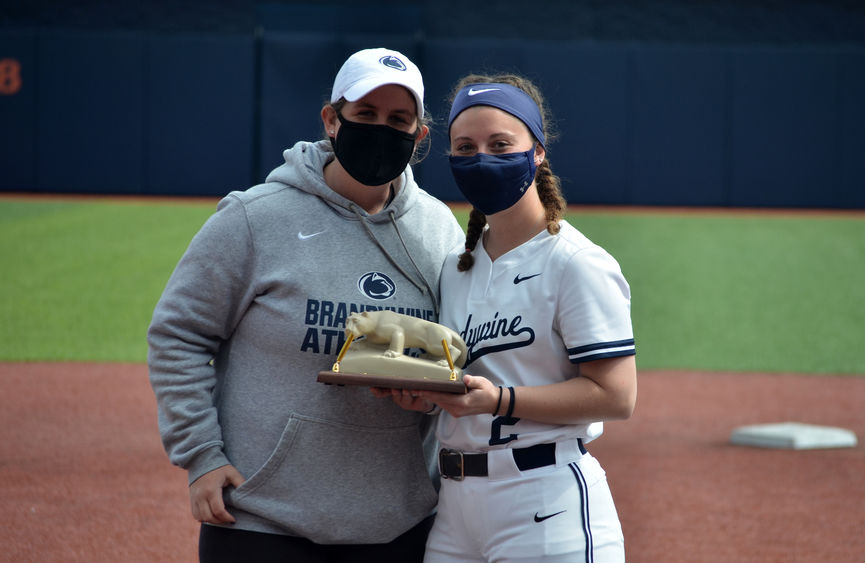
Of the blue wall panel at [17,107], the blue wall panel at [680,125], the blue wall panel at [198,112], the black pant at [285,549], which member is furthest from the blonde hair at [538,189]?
the blue wall panel at [17,107]

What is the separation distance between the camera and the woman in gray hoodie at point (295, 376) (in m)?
2.54

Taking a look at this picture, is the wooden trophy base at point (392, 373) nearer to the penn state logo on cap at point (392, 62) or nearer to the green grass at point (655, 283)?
the penn state logo on cap at point (392, 62)

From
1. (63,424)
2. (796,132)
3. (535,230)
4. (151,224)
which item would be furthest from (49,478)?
(796,132)

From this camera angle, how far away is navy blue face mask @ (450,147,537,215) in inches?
99.3

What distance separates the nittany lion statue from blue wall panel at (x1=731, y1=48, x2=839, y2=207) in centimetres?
1972

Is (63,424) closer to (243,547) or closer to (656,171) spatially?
(243,547)

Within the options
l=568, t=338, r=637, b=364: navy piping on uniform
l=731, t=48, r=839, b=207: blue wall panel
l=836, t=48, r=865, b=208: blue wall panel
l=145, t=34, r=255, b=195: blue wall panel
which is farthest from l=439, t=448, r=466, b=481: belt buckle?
l=836, t=48, r=865, b=208: blue wall panel

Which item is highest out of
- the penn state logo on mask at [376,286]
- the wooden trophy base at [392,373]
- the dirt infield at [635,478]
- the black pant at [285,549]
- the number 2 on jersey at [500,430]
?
the penn state logo on mask at [376,286]

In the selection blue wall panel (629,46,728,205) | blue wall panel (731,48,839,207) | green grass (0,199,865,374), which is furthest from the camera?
blue wall panel (629,46,728,205)

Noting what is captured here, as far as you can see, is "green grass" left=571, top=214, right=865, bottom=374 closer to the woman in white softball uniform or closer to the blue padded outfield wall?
the blue padded outfield wall

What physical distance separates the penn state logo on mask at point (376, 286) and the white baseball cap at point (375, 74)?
470mm

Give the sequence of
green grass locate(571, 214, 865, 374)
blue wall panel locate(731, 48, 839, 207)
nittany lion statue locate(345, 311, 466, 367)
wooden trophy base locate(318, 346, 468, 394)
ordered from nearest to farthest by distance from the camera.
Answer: wooden trophy base locate(318, 346, 468, 394) < nittany lion statue locate(345, 311, 466, 367) < green grass locate(571, 214, 865, 374) < blue wall panel locate(731, 48, 839, 207)

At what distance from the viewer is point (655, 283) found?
13914 millimetres

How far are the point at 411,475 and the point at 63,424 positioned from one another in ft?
19.6
